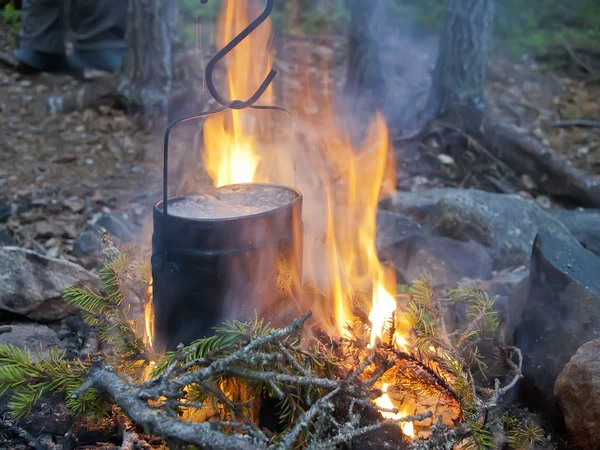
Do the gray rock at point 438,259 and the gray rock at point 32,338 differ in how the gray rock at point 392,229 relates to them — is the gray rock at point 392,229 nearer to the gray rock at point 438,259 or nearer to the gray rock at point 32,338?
the gray rock at point 438,259

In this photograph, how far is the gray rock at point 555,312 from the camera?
2711 millimetres

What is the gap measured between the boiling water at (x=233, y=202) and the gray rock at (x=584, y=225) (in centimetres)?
249

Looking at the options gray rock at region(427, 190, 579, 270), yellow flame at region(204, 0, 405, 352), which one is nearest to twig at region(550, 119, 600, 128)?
gray rock at region(427, 190, 579, 270)

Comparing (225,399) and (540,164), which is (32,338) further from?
(540,164)

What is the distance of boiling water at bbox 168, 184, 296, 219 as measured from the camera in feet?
8.11

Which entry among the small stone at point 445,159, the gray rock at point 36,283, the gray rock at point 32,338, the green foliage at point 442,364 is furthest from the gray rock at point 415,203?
the gray rock at point 32,338

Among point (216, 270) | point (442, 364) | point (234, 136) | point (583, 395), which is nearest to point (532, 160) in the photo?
point (234, 136)

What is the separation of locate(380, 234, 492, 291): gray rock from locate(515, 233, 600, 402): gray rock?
0.86 metres

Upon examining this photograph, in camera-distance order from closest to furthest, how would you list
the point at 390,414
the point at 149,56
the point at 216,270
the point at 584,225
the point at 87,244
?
the point at 216,270, the point at 390,414, the point at 87,244, the point at 584,225, the point at 149,56

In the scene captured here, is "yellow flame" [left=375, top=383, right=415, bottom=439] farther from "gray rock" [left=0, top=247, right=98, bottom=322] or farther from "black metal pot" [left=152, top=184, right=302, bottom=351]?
"gray rock" [left=0, top=247, right=98, bottom=322]

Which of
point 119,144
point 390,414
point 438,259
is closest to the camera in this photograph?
point 390,414

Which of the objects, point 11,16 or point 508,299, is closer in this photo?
point 508,299

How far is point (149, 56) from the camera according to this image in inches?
258

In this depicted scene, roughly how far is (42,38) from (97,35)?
0.71 m
